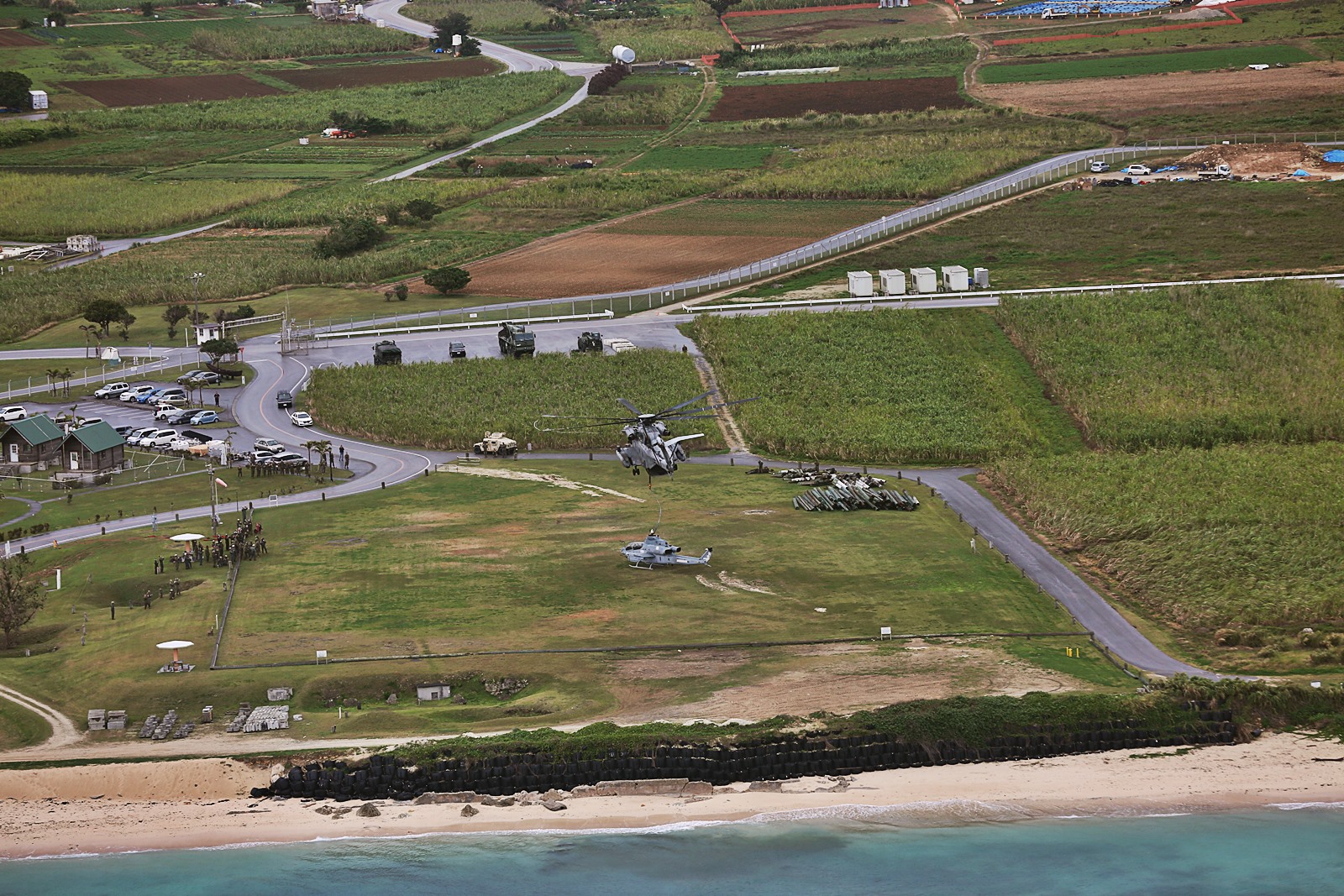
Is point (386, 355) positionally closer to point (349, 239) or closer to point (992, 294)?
point (349, 239)

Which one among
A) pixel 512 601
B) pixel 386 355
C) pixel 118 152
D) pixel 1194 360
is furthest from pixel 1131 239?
pixel 118 152

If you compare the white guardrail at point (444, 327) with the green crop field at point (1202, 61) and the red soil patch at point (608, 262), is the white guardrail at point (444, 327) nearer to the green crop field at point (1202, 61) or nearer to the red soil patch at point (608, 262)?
the red soil patch at point (608, 262)

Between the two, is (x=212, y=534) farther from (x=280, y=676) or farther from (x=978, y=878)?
(x=978, y=878)

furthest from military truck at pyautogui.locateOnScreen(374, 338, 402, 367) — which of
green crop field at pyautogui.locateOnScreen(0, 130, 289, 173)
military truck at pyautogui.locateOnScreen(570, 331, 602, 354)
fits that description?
green crop field at pyautogui.locateOnScreen(0, 130, 289, 173)

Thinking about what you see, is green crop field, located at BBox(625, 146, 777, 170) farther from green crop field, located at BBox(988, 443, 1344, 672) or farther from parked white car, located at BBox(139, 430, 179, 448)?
green crop field, located at BBox(988, 443, 1344, 672)

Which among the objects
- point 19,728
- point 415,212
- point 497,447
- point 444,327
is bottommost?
point 19,728

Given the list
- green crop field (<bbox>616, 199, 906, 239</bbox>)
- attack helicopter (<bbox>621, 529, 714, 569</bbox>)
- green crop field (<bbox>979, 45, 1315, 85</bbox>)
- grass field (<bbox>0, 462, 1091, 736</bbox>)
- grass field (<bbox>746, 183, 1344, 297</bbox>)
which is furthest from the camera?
green crop field (<bbox>979, 45, 1315, 85</bbox>)

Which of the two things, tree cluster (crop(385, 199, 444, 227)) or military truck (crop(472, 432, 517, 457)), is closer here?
military truck (crop(472, 432, 517, 457))
